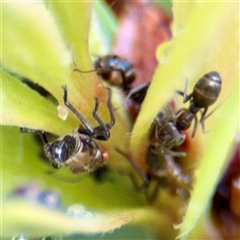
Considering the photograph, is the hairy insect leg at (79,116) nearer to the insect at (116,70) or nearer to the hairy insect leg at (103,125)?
the hairy insect leg at (103,125)

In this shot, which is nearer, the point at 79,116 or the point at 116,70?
the point at 79,116

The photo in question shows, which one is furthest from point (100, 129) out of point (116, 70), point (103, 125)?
point (116, 70)

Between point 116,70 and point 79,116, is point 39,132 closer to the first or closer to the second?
point 79,116

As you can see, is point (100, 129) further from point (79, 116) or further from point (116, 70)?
point (116, 70)

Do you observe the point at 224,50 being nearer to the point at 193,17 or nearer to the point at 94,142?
the point at 193,17

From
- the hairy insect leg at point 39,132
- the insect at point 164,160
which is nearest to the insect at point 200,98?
the insect at point 164,160

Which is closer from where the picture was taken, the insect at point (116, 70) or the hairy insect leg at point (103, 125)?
the hairy insect leg at point (103, 125)
